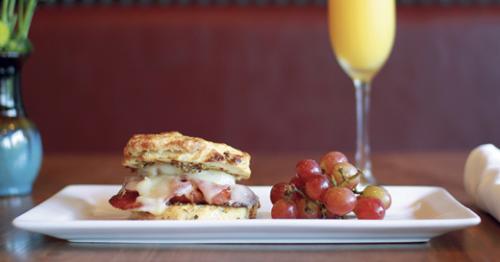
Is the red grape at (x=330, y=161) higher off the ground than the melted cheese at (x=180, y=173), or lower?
lower

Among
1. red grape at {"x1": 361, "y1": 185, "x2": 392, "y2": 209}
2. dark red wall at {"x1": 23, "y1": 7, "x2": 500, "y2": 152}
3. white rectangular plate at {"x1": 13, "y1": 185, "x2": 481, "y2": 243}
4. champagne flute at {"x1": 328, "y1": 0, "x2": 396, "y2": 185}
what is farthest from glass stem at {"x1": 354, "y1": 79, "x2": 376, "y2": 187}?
dark red wall at {"x1": 23, "y1": 7, "x2": 500, "y2": 152}

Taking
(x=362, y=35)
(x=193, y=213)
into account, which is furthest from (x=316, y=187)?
(x=362, y=35)

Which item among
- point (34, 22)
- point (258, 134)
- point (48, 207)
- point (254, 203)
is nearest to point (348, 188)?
point (254, 203)

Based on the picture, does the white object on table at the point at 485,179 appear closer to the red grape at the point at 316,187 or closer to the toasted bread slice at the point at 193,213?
the red grape at the point at 316,187

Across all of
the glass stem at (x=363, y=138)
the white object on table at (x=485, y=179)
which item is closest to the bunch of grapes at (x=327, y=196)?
the white object on table at (x=485, y=179)

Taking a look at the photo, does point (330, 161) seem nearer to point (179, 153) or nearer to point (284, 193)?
point (284, 193)

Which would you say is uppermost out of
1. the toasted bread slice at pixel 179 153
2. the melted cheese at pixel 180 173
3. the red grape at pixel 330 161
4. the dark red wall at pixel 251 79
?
the toasted bread slice at pixel 179 153

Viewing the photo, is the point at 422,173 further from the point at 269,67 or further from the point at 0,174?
the point at 269,67
